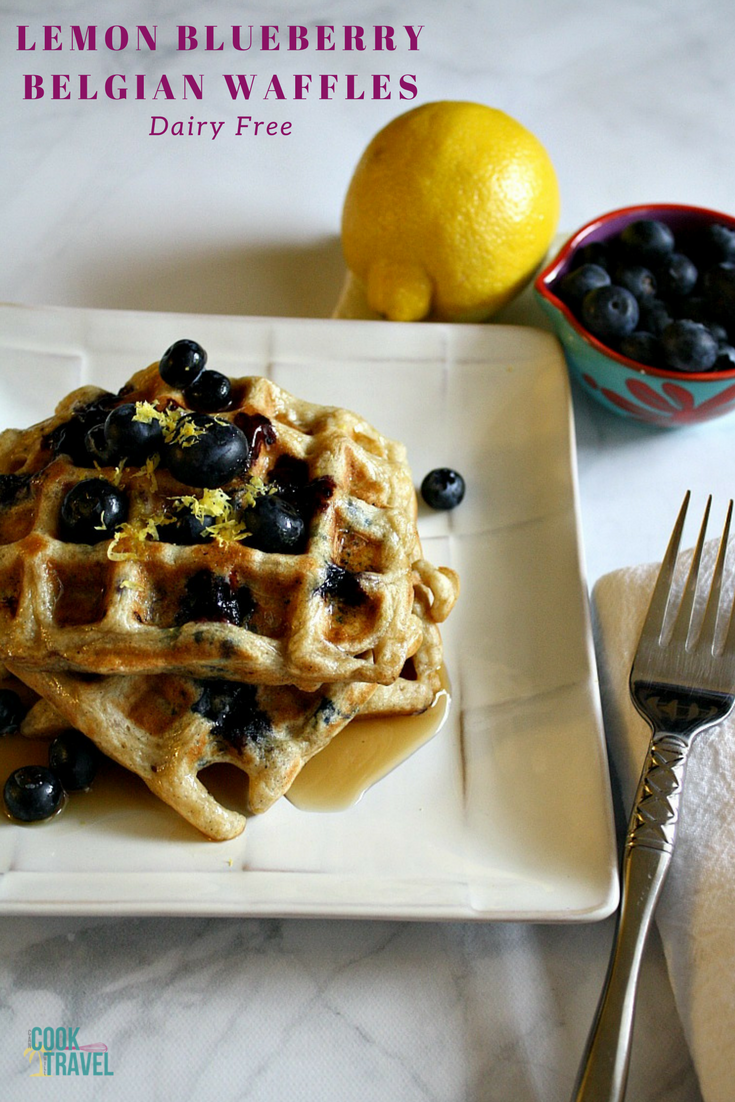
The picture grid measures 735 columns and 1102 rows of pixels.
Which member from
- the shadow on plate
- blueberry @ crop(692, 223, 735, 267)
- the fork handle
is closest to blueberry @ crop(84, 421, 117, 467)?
the shadow on plate

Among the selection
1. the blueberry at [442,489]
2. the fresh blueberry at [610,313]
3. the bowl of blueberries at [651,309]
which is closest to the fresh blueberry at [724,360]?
the bowl of blueberries at [651,309]

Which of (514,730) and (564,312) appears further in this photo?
(564,312)

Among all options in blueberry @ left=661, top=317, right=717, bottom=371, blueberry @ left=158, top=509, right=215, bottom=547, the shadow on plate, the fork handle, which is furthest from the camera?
the shadow on plate

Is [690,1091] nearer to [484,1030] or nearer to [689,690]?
[484,1030]

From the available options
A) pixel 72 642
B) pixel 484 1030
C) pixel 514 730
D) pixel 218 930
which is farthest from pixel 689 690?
pixel 72 642

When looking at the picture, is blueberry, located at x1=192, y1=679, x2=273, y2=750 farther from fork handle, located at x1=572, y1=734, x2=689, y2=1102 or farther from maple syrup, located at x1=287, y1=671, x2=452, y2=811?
fork handle, located at x1=572, y1=734, x2=689, y2=1102

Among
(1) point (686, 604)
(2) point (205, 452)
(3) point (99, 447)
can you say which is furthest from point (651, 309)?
(3) point (99, 447)
